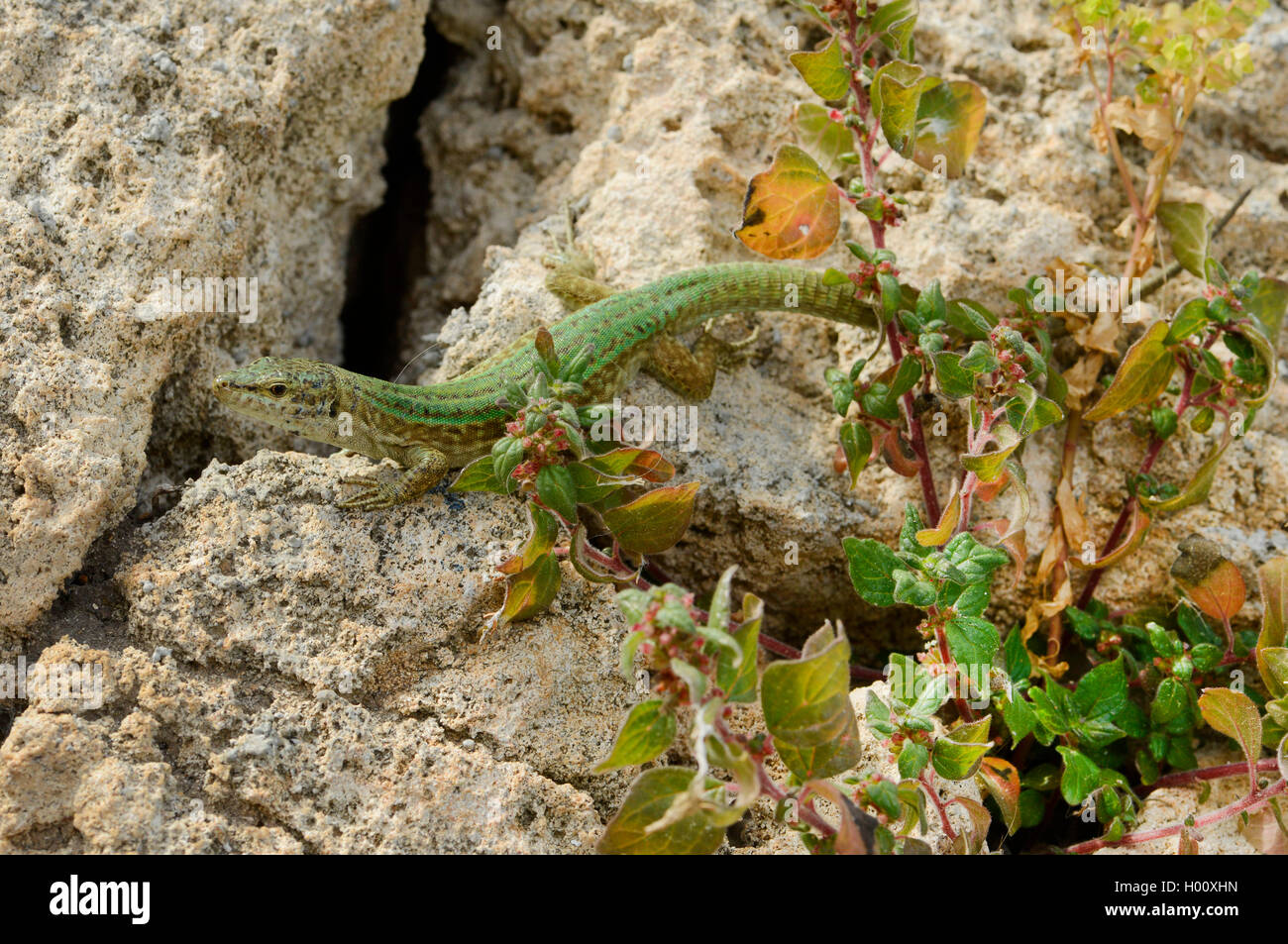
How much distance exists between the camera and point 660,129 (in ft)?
15.4

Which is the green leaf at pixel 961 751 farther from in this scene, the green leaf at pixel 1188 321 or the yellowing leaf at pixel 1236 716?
the green leaf at pixel 1188 321

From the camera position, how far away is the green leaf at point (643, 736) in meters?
2.53

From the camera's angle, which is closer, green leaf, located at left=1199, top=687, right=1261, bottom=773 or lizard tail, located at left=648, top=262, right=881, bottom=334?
green leaf, located at left=1199, top=687, right=1261, bottom=773

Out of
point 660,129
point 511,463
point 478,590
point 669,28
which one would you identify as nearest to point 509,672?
point 478,590

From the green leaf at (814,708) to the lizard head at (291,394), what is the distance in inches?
87.0

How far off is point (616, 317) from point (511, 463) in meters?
1.21

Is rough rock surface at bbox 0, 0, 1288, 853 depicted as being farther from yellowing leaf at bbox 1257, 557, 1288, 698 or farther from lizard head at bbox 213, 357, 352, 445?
yellowing leaf at bbox 1257, 557, 1288, 698

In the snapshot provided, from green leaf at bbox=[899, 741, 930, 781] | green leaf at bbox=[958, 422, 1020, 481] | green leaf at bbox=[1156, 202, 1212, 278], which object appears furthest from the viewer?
green leaf at bbox=[1156, 202, 1212, 278]

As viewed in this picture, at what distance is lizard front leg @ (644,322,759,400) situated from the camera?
4.26m

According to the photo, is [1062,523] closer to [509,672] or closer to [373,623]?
[509,672]

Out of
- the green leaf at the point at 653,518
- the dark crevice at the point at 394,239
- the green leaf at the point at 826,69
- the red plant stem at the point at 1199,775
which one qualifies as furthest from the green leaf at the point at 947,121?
the dark crevice at the point at 394,239

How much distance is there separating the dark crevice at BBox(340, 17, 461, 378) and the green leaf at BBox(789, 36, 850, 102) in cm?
245

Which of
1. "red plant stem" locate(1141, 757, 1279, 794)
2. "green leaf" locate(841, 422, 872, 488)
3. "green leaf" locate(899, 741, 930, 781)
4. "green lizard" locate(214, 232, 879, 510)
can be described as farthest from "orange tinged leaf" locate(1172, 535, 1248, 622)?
"green lizard" locate(214, 232, 879, 510)

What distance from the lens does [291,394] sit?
12.9ft
